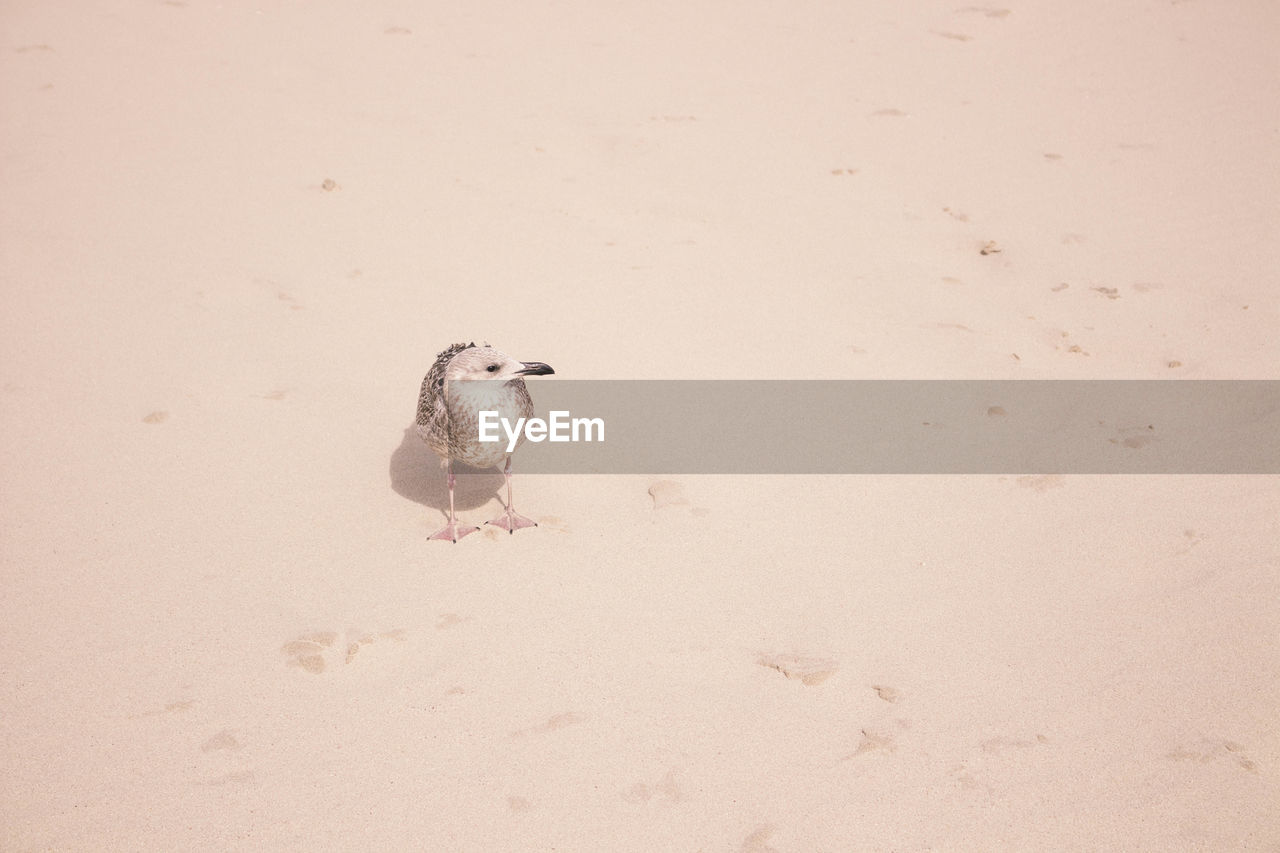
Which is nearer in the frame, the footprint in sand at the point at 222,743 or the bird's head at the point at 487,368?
the footprint in sand at the point at 222,743

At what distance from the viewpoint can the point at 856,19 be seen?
10.2 metres

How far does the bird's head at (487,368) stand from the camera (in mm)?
4270

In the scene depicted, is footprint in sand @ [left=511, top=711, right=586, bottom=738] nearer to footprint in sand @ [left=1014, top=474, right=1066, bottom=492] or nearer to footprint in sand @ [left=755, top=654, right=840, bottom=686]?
footprint in sand @ [left=755, top=654, right=840, bottom=686]

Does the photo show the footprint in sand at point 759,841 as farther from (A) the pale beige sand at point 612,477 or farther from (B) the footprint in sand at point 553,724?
(B) the footprint in sand at point 553,724

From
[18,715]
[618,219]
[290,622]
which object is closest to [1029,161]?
[618,219]

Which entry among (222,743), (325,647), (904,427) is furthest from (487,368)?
(904,427)

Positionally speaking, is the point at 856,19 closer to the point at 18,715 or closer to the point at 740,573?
the point at 740,573

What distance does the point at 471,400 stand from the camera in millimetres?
4207

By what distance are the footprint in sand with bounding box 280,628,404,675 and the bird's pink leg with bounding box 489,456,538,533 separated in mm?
817

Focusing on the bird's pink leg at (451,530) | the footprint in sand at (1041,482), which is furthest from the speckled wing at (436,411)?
the footprint in sand at (1041,482)

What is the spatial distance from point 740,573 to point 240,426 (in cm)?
297

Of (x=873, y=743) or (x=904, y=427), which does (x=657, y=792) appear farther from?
(x=904, y=427)

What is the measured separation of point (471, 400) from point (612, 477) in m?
1.10

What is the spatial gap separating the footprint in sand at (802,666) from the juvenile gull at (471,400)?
157 cm
